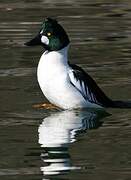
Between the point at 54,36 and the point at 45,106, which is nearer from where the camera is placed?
the point at 54,36

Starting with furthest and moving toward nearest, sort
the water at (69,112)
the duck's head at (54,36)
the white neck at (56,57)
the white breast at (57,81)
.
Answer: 1. the duck's head at (54,36)
2. the white neck at (56,57)
3. the white breast at (57,81)
4. the water at (69,112)

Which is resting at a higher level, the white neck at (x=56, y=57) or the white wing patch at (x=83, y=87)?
the white neck at (x=56, y=57)

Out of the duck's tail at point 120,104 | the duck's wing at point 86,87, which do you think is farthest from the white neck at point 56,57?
the duck's tail at point 120,104

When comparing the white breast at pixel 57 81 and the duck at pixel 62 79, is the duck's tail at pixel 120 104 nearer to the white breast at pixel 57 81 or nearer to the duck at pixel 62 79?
the duck at pixel 62 79

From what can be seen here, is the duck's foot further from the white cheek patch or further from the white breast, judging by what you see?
the white cheek patch

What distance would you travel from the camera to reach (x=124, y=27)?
18.3 metres

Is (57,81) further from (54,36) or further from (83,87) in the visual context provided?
(54,36)

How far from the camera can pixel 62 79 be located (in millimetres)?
12078

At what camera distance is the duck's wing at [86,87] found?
39.9 ft

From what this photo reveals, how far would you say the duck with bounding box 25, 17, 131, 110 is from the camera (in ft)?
39.7

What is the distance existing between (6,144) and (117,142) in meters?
1.14

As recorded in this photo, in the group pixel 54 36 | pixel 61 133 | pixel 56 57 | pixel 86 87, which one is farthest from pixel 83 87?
pixel 61 133

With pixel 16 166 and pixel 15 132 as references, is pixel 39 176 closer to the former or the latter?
pixel 16 166

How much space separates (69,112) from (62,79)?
1.62 feet
